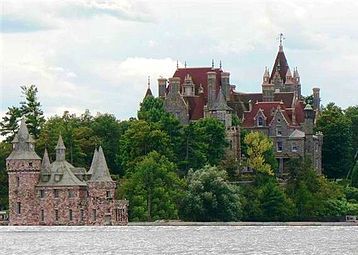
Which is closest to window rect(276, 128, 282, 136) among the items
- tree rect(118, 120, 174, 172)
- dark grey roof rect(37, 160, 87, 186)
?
tree rect(118, 120, 174, 172)

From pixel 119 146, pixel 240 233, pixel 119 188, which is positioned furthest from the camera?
pixel 119 146

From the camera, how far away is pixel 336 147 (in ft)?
546

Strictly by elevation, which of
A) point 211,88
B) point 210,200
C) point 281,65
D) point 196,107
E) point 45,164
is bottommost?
point 210,200

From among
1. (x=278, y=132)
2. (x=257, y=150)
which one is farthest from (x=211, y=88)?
(x=257, y=150)

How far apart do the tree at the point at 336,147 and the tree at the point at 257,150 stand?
32.7ft

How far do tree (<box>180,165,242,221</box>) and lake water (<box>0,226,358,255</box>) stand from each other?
855 mm

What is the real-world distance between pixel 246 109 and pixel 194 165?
1210cm

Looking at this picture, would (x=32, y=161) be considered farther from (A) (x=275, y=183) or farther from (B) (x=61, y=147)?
(A) (x=275, y=183)

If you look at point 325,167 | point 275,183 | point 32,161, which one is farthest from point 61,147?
point 325,167

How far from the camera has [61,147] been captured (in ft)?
487

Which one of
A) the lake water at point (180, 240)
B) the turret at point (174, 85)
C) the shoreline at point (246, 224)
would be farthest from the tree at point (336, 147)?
the lake water at point (180, 240)

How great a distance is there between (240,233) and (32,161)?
18046 millimetres

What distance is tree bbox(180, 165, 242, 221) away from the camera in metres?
144

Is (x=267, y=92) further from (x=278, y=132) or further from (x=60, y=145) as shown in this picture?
(x=60, y=145)
